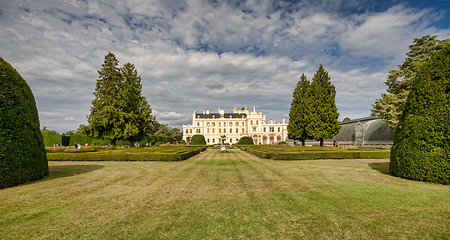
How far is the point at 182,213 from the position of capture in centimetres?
478

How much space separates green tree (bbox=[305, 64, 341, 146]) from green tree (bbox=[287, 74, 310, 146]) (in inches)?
70.8

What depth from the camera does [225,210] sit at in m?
4.98

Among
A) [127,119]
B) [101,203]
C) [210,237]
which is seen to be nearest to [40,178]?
[101,203]

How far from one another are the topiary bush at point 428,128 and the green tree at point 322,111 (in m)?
21.2

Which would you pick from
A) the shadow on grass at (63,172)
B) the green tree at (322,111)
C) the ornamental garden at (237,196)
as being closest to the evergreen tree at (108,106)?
the shadow on grass at (63,172)

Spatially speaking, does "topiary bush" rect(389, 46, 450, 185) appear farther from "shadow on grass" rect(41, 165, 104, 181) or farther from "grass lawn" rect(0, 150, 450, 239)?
"shadow on grass" rect(41, 165, 104, 181)

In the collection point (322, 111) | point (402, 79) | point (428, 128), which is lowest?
point (428, 128)

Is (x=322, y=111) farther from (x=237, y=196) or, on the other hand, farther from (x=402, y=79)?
(x=237, y=196)

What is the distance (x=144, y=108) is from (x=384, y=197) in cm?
2941

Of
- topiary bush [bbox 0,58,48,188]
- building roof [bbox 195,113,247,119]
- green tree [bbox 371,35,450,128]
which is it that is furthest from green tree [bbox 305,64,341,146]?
building roof [bbox 195,113,247,119]

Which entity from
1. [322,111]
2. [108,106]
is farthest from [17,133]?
[322,111]

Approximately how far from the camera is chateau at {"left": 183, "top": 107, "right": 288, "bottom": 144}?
243 feet

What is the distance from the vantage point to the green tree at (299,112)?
33.5m

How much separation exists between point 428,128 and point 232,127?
2802 inches
